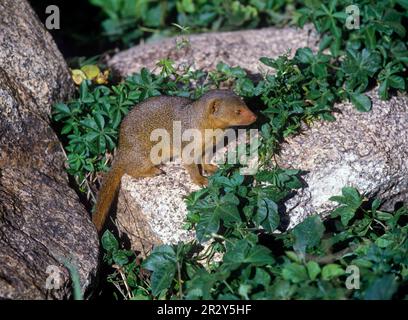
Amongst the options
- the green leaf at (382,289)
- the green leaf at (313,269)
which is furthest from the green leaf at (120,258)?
the green leaf at (382,289)

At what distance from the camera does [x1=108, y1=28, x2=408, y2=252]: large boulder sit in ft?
14.6

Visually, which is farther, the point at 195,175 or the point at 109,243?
the point at 195,175

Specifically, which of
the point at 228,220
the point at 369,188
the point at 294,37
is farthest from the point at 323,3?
the point at 228,220

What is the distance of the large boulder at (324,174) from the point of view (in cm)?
446

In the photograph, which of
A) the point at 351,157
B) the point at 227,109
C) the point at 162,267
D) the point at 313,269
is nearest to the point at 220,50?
the point at 227,109

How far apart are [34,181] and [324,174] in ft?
6.75

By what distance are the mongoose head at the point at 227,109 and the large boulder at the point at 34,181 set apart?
3.81 ft

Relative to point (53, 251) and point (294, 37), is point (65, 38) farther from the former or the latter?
point (53, 251)

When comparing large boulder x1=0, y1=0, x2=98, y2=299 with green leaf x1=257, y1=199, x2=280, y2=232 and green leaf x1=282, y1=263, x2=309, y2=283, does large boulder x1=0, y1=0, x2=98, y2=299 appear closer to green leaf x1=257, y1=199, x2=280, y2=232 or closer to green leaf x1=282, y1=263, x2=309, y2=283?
green leaf x1=257, y1=199, x2=280, y2=232

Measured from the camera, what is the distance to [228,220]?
3.95m

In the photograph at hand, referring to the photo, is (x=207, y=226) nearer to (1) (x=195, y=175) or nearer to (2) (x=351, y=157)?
(1) (x=195, y=175)

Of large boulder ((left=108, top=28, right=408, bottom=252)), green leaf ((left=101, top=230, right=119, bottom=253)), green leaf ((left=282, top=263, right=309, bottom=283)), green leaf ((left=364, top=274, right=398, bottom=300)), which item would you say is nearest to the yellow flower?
large boulder ((left=108, top=28, right=408, bottom=252))

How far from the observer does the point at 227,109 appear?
4492 millimetres

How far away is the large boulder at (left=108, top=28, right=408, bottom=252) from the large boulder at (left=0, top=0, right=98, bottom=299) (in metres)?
0.41
